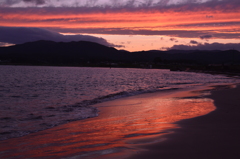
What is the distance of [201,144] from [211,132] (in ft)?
4.83

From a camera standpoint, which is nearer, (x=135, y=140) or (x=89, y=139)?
(x=135, y=140)

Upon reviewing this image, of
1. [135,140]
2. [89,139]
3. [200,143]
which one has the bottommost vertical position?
[89,139]

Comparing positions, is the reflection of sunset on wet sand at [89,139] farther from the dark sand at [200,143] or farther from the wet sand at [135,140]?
the dark sand at [200,143]

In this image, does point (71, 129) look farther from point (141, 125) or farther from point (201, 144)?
point (201, 144)

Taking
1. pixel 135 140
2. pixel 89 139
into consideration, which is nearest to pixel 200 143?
pixel 135 140

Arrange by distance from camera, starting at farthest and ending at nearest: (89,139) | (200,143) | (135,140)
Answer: (89,139), (135,140), (200,143)

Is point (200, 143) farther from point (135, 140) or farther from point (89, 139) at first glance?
point (89, 139)

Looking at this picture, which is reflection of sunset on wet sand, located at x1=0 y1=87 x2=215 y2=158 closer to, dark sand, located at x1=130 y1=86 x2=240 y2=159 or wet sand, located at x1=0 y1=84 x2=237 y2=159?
wet sand, located at x1=0 y1=84 x2=237 y2=159

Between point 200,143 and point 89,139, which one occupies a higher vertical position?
point 200,143

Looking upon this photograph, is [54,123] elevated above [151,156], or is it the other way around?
[151,156]

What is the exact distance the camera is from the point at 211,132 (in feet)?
25.9

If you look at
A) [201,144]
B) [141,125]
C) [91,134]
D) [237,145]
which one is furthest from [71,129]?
[237,145]

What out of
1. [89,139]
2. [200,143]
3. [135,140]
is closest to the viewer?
[200,143]

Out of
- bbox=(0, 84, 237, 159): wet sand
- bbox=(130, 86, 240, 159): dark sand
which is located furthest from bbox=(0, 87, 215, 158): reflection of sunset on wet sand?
bbox=(130, 86, 240, 159): dark sand
